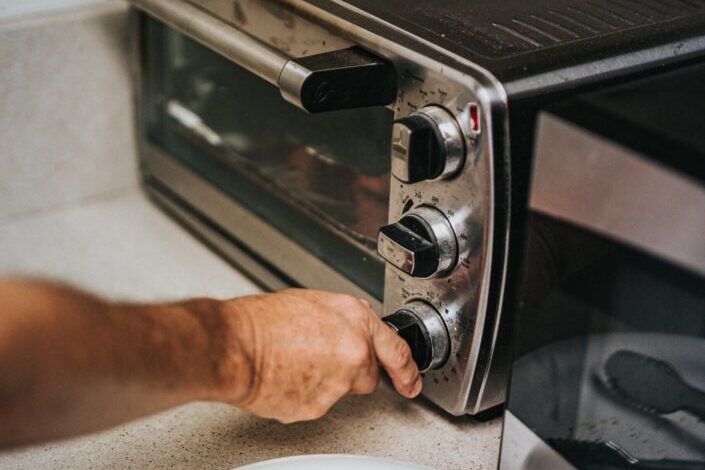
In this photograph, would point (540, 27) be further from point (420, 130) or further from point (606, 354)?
point (606, 354)

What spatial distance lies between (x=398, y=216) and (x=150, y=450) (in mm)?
261

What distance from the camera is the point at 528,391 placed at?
570 millimetres

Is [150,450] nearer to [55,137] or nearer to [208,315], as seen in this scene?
[208,315]

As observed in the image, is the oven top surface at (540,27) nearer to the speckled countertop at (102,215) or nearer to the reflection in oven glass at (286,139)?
the reflection in oven glass at (286,139)

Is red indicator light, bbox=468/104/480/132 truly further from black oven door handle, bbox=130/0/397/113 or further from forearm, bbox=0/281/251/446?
forearm, bbox=0/281/251/446

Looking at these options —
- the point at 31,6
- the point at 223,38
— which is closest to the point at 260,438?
the point at 223,38

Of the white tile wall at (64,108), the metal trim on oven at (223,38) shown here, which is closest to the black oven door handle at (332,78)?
the metal trim on oven at (223,38)

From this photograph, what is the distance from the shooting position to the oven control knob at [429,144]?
1.90ft

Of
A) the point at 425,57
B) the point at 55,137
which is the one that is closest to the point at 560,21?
the point at 425,57

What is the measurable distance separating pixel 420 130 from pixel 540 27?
145 mm

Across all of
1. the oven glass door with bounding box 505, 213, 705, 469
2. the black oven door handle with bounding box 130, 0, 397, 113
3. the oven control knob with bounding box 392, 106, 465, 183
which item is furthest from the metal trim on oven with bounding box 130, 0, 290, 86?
the oven glass door with bounding box 505, 213, 705, 469

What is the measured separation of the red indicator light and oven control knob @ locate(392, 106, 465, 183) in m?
0.01

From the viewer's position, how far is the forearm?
1.42 ft

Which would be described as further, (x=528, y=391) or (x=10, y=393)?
(x=528, y=391)
